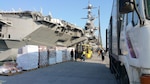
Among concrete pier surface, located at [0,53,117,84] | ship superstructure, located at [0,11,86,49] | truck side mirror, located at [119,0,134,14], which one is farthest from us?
ship superstructure, located at [0,11,86,49]

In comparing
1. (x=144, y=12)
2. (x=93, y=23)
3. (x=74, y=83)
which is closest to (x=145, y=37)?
(x=144, y=12)

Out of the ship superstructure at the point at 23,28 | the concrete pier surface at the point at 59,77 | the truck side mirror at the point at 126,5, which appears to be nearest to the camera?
the truck side mirror at the point at 126,5

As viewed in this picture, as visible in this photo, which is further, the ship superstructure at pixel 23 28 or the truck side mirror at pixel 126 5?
the ship superstructure at pixel 23 28

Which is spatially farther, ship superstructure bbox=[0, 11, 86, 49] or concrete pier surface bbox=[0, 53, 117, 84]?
ship superstructure bbox=[0, 11, 86, 49]

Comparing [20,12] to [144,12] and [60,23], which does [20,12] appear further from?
[144,12]

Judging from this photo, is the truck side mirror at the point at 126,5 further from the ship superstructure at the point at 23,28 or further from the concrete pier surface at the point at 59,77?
the ship superstructure at the point at 23,28

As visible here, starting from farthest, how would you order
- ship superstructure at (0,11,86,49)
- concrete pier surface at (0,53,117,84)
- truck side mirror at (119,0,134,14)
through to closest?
ship superstructure at (0,11,86,49) → concrete pier surface at (0,53,117,84) → truck side mirror at (119,0,134,14)

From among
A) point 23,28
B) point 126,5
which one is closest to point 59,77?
point 126,5

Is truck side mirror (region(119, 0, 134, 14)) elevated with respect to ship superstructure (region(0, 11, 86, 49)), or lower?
lower

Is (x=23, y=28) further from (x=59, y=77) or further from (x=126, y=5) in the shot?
(x=126, y=5)

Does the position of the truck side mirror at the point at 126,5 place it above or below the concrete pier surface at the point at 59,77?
above

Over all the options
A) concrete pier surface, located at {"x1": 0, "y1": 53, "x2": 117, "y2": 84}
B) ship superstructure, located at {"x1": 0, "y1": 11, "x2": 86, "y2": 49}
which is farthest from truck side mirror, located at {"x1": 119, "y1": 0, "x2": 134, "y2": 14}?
ship superstructure, located at {"x1": 0, "y1": 11, "x2": 86, "y2": 49}

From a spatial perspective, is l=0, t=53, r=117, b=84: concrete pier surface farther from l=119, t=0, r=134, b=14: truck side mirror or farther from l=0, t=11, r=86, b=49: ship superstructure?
l=0, t=11, r=86, b=49: ship superstructure

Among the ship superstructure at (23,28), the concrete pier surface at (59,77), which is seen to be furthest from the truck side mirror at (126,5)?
the ship superstructure at (23,28)
